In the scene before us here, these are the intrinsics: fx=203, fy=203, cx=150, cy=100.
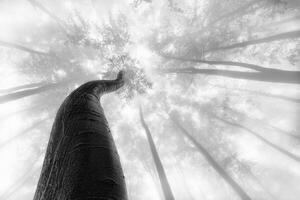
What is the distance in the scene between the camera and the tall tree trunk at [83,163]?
720 millimetres

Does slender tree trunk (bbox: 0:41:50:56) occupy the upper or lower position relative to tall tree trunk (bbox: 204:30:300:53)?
upper

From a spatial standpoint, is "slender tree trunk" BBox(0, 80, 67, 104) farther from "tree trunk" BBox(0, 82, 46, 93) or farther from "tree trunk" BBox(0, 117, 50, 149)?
"tree trunk" BBox(0, 117, 50, 149)

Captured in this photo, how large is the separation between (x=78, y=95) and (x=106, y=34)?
1416cm

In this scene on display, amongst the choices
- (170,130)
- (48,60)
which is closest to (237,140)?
(170,130)

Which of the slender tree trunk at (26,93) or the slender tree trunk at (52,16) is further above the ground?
the slender tree trunk at (52,16)

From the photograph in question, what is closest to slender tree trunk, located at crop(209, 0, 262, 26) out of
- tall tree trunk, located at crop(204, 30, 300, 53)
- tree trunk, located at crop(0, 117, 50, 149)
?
tall tree trunk, located at crop(204, 30, 300, 53)

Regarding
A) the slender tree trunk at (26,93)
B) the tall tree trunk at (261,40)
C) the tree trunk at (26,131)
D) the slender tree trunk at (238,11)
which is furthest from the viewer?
the tree trunk at (26,131)

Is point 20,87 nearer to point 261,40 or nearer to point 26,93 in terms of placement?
point 26,93

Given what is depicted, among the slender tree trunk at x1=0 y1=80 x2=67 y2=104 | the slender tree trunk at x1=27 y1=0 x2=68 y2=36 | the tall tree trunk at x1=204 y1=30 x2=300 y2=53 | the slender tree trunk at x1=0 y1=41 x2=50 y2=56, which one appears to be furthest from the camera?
the slender tree trunk at x1=27 y1=0 x2=68 y2=36

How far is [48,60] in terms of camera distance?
15.9 metres

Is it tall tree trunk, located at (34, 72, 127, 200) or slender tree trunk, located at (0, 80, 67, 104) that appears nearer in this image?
tall tree trunk, located at (34, 72, 127, 200)

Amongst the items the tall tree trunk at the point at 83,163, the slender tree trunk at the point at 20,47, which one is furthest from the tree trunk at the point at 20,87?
the tall tree trunk at the point at 83,163

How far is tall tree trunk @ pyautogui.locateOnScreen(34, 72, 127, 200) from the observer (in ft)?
2.36

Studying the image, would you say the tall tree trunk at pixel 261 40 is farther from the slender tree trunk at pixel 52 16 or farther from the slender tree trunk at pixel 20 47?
the slender tree trunk at pixel 20 47
